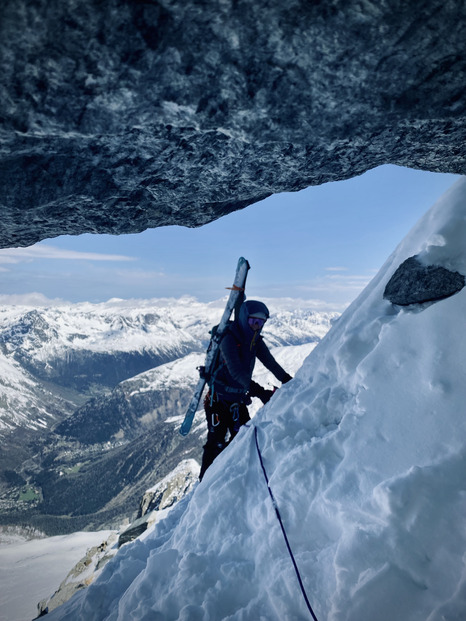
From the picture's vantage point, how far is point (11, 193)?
576 cm

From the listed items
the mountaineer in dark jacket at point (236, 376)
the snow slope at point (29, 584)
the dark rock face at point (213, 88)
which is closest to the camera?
the dark rock face at point (213, 88)

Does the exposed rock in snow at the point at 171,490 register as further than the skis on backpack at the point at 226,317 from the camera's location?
Yes

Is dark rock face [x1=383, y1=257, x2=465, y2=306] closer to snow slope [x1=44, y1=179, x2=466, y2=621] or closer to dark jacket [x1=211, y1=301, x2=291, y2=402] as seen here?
snow slope [x1=44, y1=179, x2=466, y2=621]

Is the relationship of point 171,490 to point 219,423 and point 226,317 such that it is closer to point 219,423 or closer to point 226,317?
point 219,423

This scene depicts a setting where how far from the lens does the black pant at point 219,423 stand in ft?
32.3

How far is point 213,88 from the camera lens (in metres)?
4.38

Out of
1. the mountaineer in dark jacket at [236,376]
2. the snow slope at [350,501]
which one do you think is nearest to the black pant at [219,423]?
the mountaineer in dark jacket at [236,376]

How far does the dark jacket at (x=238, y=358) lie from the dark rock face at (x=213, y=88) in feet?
14.6

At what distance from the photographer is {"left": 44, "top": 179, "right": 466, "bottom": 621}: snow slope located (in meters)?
4.10

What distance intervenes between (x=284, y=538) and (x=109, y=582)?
451 cm

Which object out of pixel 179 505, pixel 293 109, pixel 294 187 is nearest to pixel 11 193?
pixel 293 109

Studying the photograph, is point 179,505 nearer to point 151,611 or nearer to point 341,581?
point 151,611

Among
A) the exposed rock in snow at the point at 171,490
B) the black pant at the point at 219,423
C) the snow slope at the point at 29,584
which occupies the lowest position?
the snow slope at the point at 29,584

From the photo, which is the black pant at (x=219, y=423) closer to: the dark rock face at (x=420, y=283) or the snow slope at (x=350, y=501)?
the snow slope at (x=350, y=501)
